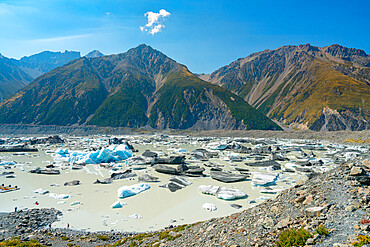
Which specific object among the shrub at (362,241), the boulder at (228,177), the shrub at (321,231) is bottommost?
the boulder at (228,177)

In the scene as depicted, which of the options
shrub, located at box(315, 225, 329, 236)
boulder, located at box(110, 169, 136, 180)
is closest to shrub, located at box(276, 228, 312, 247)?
shrub, located at box(315, 225, 329, 236)

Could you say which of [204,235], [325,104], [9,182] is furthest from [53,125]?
[325,104]

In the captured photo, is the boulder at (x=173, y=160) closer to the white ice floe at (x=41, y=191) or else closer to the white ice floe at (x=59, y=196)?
the white ice floe at (x=59, y=196)

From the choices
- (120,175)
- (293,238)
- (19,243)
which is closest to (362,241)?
(293,238)

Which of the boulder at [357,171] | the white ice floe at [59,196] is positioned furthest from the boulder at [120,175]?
the boulder at [357,171]

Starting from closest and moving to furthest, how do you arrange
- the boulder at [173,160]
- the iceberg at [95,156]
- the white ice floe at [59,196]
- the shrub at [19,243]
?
the shrub at [19,243]
the white ice floe at [59,196]
the boulder at [173,160]
the iceberg at [95,156]

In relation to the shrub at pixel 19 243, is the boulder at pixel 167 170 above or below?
below

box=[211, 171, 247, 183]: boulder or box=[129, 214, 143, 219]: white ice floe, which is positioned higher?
box=[211, 171, 247, 183]: boulder

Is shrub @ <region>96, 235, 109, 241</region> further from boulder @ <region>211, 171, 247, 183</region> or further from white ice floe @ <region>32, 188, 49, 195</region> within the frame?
boulder @ <region>211, 171, 247, 183</region>
